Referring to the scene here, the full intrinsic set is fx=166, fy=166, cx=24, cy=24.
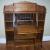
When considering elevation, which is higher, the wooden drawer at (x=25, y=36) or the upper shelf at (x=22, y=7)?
the upper shelf at (x=22, y=7)

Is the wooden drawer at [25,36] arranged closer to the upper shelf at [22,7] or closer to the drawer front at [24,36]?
the drawer front at [24,36]

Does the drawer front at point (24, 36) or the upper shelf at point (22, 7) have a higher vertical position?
the upper shelf at point (22, 7)

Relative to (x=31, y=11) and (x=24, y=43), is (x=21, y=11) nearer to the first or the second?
(x=31, y=11)

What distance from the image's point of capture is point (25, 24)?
113 inches

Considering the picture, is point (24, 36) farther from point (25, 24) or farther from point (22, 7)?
point (22, 7)

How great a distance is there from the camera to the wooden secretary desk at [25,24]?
2.71 meters

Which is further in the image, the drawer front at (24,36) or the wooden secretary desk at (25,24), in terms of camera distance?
the drawer front at (24,36)

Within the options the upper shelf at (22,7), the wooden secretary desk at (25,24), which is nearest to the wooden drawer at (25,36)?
the wooden secretary desk at (25,24)

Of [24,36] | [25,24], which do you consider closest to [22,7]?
[25,24]

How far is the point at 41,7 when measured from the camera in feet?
8.98

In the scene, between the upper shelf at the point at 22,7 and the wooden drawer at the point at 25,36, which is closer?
the upper shelf at the point at 22,7

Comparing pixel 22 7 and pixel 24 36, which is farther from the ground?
pixel 22 7

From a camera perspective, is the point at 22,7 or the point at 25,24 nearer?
the point at 22,7

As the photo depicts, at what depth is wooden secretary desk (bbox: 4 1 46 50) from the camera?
2.71 meters
